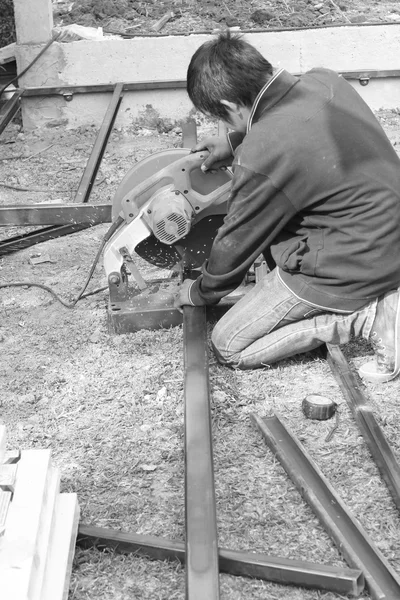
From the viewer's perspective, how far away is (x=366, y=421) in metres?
3.25

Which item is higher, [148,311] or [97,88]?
[97,88]

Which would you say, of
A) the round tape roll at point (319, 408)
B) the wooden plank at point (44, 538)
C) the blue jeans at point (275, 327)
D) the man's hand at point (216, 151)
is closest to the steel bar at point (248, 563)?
the wooden plank at point (44, 538)

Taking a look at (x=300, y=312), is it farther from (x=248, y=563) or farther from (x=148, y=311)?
(x=248, y=563)

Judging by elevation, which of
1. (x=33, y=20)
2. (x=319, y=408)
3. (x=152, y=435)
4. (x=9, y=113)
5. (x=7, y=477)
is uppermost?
(x=33, y=20)

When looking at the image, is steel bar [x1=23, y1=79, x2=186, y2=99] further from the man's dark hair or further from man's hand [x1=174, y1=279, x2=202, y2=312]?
the man's dark hair

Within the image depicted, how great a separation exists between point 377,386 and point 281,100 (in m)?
1.42

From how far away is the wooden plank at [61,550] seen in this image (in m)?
2.30

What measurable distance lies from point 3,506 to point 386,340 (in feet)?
6.61

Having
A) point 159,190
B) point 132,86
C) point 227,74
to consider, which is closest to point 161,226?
point 159,190

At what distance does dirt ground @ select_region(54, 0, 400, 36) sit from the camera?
8.88 metres

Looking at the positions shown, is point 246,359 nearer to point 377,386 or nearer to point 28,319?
point 377,386

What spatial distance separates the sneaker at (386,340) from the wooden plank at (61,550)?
1.65 meters

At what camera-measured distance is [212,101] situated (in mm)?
3367

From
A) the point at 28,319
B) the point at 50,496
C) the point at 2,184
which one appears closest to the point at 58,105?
the point at 2,184
